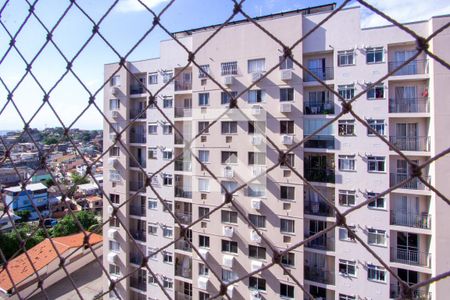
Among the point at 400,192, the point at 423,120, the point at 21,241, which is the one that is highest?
the point at 423,120

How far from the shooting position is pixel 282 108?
12.2 ft

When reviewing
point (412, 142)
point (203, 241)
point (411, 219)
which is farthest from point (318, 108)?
point (203, 241)

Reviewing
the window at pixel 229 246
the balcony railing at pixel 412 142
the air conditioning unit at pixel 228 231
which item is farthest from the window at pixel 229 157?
the balcony railing at pixel 412 142

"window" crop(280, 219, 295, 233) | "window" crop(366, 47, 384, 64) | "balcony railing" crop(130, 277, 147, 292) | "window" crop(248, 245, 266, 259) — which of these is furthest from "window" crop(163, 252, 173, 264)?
"window" crop(366, 47, 384, 64)

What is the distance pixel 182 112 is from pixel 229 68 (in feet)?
3.39

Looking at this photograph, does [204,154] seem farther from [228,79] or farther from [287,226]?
[287,226]

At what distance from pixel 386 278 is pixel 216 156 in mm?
2534

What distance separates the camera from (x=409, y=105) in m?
3.38

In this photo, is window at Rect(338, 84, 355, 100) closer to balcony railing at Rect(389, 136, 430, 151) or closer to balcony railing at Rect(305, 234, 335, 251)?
balcony railing at Rect(389, 136, 430, 151)

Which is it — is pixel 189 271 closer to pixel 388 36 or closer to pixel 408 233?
pixel 408 233

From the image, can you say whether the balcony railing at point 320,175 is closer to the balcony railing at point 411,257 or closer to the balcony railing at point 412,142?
the balcony railing at point 412,142

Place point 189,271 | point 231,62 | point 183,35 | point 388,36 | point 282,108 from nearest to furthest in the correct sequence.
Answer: point 388,36 → point 282,108 → point 231,62 → point 189,271 → point 183,35

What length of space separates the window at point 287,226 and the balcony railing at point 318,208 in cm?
24

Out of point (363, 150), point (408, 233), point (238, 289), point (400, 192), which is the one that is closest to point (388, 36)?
point (363, 150)
